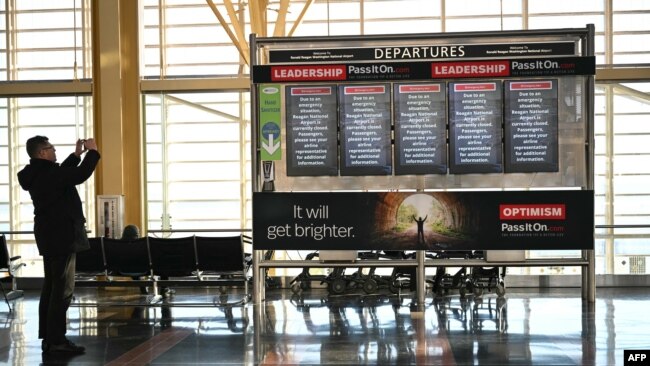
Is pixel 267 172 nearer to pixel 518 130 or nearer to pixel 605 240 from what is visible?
pixel 518 130

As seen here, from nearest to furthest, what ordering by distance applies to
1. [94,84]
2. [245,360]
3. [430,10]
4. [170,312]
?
[245,360]
[170,312]
[94,84]
[430,10]

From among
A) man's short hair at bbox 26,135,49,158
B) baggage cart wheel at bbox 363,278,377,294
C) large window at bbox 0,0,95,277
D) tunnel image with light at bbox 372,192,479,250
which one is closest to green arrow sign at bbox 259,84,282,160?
tunnel image with light at bbox 372,192,479,250

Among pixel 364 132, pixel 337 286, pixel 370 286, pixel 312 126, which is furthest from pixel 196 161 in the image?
pixel 364 132

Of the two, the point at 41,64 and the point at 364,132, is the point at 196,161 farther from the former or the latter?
the point at 364,132

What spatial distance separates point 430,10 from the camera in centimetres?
1509

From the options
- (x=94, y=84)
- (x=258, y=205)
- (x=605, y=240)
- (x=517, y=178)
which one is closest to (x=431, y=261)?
(x=517, y=178)

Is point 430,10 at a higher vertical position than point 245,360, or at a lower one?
higher

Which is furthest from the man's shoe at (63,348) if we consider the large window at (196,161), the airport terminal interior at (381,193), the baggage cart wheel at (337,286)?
the large window at (196,161)

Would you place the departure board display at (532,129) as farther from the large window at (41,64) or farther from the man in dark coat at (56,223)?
the large window at (41,64)

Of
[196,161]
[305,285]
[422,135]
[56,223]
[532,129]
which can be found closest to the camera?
[56,223]

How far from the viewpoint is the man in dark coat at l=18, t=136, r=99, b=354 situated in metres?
7.13

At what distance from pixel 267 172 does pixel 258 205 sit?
17.3 inches

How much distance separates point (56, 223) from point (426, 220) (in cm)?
465

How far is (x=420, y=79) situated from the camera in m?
10.2
